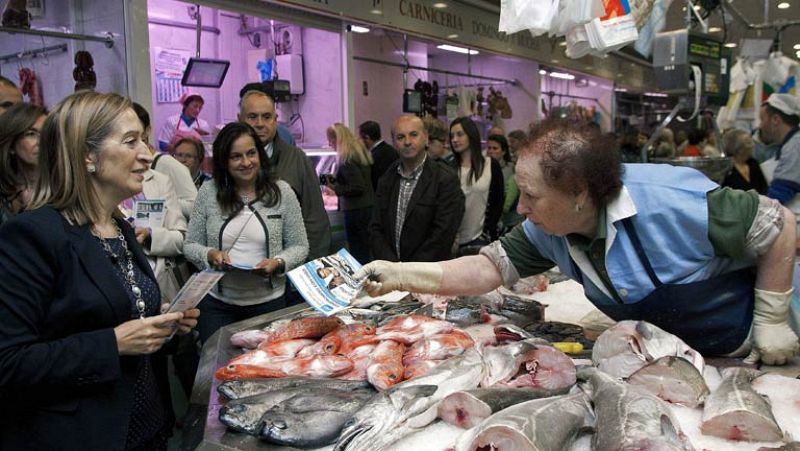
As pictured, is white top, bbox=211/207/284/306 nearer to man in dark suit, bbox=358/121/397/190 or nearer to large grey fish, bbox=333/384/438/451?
large grey fish, bbox=333/384/438/451

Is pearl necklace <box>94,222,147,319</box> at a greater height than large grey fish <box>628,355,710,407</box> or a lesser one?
greater

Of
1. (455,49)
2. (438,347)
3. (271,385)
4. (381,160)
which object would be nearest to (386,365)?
(438,347)

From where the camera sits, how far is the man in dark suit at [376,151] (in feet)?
24.7

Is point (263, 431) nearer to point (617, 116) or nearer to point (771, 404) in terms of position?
point (771, 404)

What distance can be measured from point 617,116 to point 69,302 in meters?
18.3

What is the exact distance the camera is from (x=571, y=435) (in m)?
1.67

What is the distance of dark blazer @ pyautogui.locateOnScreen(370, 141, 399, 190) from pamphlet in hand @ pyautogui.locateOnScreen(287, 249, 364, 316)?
5032mm

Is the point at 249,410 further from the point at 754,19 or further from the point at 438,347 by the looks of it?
the point at 754,19

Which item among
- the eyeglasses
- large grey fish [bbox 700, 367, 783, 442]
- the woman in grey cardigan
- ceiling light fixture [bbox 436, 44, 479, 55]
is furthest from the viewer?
ceiling light fixture [bbox 436, 44, 479, 55]

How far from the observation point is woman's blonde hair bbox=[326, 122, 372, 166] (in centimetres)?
729

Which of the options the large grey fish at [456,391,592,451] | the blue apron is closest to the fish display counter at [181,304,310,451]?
the large grey fish at [456,391,592,451]

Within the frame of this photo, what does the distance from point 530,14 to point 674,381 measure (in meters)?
1.92

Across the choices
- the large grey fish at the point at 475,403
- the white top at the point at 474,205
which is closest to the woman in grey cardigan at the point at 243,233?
the large grey fish at the point at 475,403

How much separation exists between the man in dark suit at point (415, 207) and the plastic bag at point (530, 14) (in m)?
1.79
